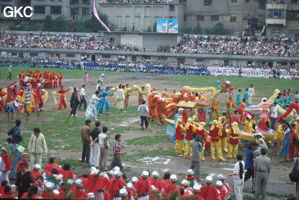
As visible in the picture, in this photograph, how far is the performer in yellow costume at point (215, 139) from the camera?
16891 millimetres

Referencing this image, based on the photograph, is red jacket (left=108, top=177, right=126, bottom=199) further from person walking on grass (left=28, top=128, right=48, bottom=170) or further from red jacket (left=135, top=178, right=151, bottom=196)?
person walking on grass (left=28, top=128, right=48, bottom=170)

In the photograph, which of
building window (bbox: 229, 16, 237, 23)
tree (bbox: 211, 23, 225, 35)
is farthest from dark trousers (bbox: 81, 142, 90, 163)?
building window (bbox: 229, 16, 237, 23)

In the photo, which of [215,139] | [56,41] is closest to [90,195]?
[215,139]

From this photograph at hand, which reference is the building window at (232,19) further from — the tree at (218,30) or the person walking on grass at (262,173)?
the person walking on grass at (262,173)

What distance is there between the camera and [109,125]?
2331 centimetres

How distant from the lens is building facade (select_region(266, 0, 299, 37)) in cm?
6325

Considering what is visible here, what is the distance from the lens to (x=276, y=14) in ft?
208

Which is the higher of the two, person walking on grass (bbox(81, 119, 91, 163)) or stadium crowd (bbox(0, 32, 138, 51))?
stadium crowd (bbox(0, 32, 138, 51))

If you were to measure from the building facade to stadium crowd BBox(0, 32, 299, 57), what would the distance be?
3741mm

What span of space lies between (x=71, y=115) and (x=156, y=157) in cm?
889

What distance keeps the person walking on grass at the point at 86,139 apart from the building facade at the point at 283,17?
169ft

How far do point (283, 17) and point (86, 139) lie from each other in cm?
5248

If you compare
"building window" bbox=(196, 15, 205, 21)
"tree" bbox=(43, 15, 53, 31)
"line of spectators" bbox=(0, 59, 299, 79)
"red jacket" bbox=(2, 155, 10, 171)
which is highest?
"building window" bbox=(196, 15, 205, 21)

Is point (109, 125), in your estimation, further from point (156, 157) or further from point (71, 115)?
point (156, 157)
